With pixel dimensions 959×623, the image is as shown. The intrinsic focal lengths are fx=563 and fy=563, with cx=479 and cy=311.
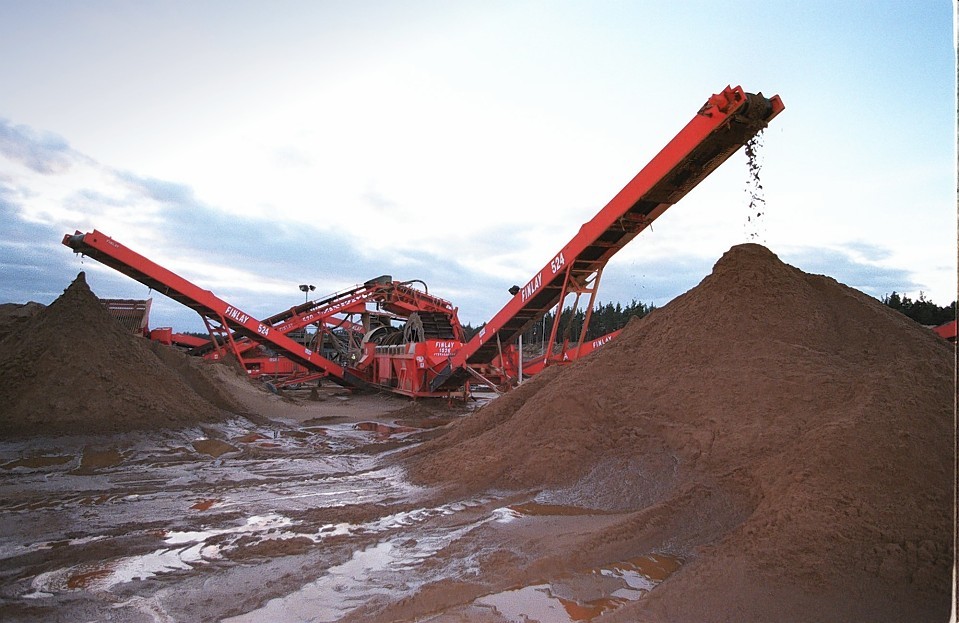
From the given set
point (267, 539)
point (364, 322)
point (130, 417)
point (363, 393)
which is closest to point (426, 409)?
point (363, 393)

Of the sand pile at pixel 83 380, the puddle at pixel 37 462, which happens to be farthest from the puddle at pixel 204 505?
the sand pile at pixel 83 380

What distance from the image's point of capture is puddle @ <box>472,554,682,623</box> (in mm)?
2750

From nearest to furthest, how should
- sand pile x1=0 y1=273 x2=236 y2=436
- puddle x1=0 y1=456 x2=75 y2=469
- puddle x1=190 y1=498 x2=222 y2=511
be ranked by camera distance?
puddle x1=190 y1=498 x2=222 y2=511
puddle x1=0 y1=456 x2=75 y2=469
sand pile x1=0 y1=273 x2=236 y2=436

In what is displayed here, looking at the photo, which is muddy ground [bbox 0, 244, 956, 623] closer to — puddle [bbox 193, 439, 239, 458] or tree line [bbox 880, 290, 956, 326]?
puddle [bbox 193, 439, 239, 458]

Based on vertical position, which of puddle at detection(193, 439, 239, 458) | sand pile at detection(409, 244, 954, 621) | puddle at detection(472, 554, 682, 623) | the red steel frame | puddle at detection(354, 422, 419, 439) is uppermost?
the red steel frame

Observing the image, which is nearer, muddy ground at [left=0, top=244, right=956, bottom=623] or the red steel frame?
Result: muddy ground at [left=0, top=244, right=956, bottom=623]

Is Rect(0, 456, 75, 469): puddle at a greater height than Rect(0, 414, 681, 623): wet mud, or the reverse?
Rect(0, 456, 75, 469): puddle

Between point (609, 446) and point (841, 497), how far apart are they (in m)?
A: 2.26

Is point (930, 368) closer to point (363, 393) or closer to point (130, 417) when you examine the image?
point (130, 417)

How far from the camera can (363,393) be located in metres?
19.0

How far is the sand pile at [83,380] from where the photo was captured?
304 inches

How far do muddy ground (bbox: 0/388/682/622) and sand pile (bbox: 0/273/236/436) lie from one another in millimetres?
784

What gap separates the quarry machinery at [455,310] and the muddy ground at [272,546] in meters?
4.68

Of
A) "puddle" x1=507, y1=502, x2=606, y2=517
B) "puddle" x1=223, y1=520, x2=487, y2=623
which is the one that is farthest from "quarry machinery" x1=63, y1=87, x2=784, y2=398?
"puddle" x1=223, y1=520, x2=487, y2=623
